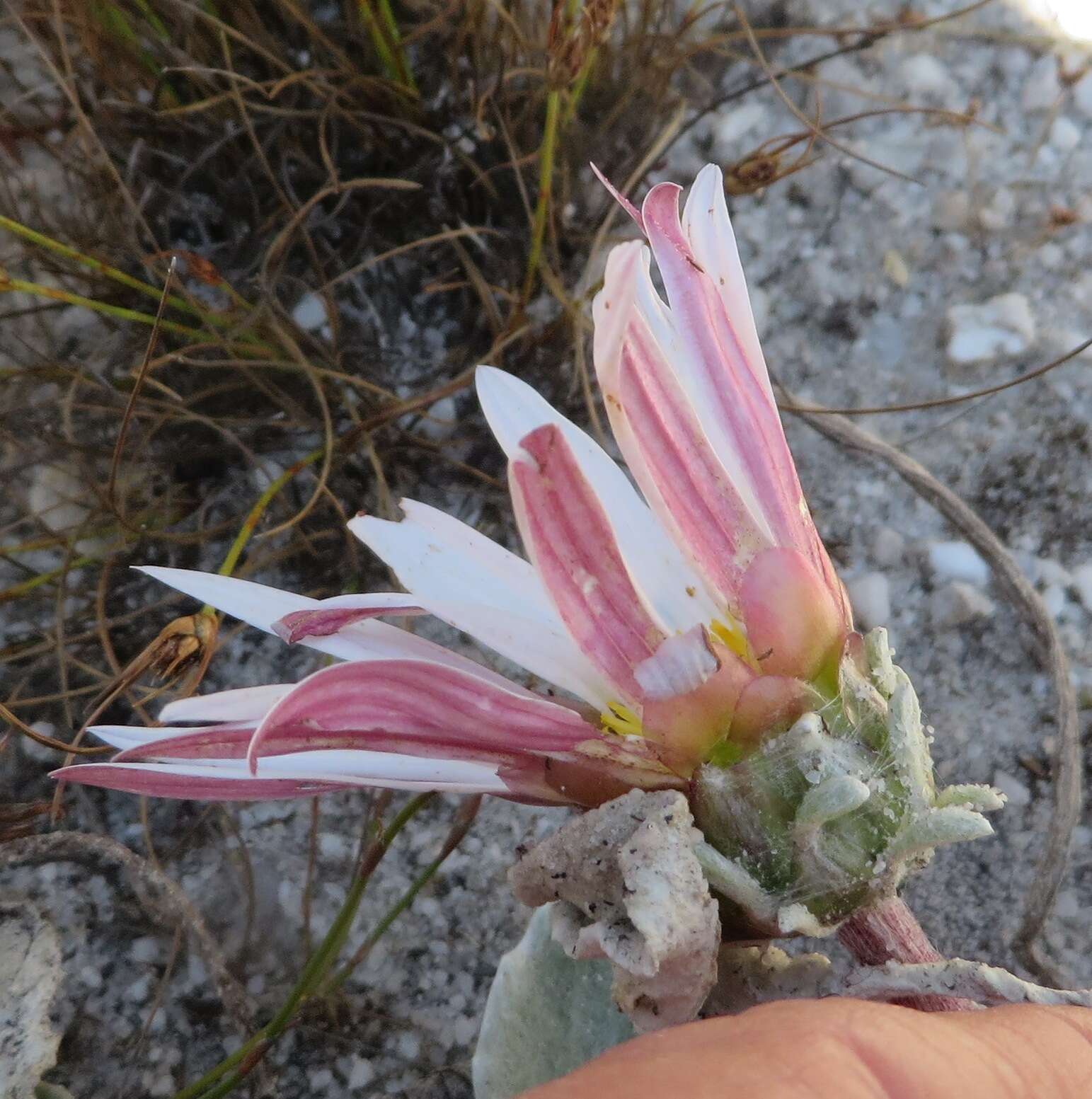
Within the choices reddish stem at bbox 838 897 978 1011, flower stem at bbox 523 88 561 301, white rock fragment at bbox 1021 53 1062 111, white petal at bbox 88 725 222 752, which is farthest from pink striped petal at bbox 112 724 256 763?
white rock fragment at bbox 1021 53 1062 111

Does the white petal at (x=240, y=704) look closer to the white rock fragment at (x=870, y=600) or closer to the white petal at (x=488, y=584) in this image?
the white petal at (x=488, y=584)

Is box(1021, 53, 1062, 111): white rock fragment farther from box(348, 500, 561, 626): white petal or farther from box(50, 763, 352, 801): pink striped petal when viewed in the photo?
box(50, 763, 352, 801): pink striped petal

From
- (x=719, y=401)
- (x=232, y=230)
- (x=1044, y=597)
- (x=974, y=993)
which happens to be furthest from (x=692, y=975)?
(x=232, y=230)

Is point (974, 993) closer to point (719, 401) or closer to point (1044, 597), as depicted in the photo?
point (719, 401)

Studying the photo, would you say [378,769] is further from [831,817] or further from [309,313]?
[309,313]

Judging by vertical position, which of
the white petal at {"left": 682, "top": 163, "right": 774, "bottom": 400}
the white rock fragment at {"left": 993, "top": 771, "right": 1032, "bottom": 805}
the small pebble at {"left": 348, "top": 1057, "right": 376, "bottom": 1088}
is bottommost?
the small pebble at {"left": 348, "top": 1057, "right": 376, "bottom": 1088}

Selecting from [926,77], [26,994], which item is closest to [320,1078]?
[26,994]
